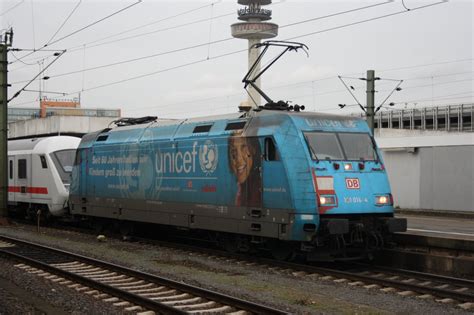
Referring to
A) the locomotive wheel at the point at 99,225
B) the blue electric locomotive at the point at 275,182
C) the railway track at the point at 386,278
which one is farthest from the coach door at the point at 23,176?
the railway track at the point at 386,278

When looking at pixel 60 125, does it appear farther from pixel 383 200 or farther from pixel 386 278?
pixel 386 278

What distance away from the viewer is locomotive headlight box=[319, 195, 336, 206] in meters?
11.4

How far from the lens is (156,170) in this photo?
15.6 metres

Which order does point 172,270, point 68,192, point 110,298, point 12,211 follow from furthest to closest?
point 12,211, point 68,192, point 172,270, point 110,298

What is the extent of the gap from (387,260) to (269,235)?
2889 mm

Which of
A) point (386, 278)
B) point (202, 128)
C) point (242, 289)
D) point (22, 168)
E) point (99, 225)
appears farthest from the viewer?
point (22, 168)

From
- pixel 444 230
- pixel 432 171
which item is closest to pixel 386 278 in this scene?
pixel 444 230

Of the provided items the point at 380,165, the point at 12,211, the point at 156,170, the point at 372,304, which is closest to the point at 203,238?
the point at 156,170

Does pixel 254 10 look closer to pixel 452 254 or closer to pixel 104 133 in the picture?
pixel 104 133

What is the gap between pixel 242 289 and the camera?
990cm

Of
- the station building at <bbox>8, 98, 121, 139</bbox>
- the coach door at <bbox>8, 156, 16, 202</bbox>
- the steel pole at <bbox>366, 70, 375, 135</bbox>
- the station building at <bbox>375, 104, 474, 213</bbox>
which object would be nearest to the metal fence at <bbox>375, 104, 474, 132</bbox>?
the station building at <bbox>375, 104, 474, 213</bbox>

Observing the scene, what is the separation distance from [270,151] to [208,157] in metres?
2.11

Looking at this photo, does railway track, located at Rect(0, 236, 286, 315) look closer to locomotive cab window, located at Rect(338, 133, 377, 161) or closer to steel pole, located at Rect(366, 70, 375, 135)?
locomotive cab window, located at Rect(338, 133, 377, 161)

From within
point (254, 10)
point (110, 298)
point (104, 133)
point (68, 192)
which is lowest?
point (110, 298)
